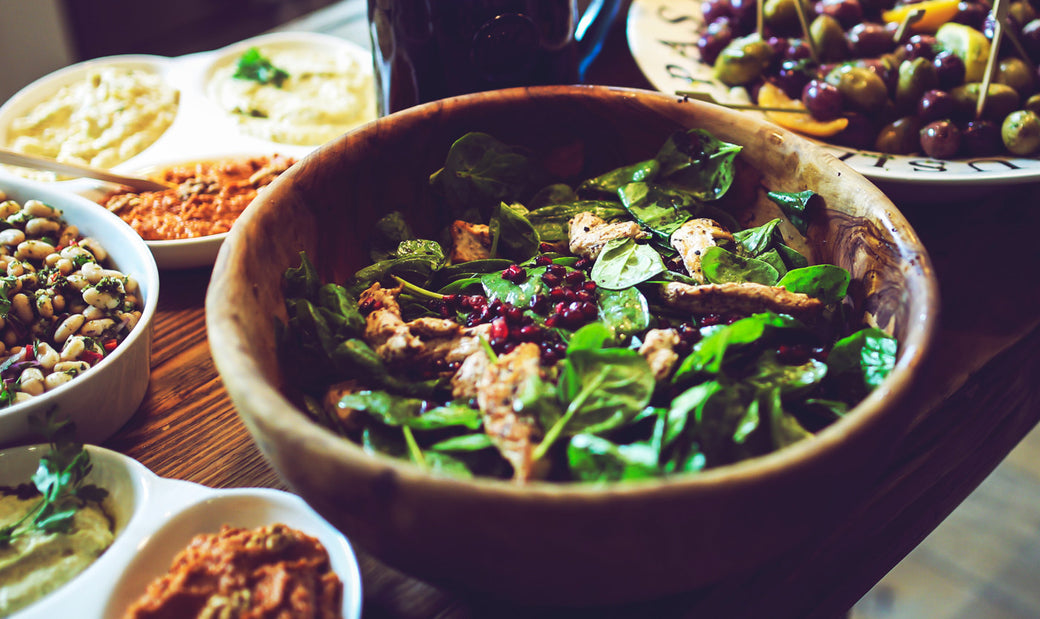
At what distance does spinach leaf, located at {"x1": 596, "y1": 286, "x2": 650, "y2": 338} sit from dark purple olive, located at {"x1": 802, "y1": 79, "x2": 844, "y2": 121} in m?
0.82

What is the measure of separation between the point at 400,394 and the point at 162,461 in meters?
0.45

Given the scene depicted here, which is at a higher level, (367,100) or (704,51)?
(704,51)

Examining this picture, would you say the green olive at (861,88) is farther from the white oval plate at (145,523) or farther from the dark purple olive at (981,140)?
the white oval plate at (145,523)

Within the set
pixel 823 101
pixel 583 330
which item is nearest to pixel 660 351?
pixel 583 330

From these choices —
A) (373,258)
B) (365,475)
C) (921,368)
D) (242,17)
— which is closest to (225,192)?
(373,258)

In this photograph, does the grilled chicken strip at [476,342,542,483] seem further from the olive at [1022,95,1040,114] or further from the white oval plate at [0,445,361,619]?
the olive at [1022,95,1040,114]

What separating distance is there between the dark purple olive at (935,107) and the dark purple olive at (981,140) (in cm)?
6

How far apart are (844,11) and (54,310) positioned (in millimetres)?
2002

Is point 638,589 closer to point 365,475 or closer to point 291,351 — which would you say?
point 365,475

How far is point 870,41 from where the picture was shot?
5.92 feet

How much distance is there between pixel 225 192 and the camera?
1716 millimetres

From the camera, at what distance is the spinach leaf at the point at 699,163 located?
1337 millimetres

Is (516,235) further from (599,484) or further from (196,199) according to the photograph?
(196,199)

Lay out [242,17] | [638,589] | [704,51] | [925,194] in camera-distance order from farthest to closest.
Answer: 1. [242,17]
2. [704,51]
3. [925,194]
4. [638,589]
